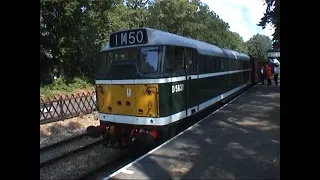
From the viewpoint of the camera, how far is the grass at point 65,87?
24047mm

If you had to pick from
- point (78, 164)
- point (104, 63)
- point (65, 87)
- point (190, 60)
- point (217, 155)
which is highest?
point (190, 60)

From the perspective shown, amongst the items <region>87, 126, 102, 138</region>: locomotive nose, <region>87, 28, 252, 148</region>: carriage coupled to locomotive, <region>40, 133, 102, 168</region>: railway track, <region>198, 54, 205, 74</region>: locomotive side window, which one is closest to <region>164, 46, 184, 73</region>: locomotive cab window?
<region>87, 28, 252, 148</region>: carriage coupled to locomotive

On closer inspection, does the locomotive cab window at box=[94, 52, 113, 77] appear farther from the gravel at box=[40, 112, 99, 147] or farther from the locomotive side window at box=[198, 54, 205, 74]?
the gravel at box=[40, 112, 99, 147]

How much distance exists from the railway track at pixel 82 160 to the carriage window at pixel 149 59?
2.43 m

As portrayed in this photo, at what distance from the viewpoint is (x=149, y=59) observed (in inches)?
303

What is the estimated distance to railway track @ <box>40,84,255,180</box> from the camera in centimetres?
767

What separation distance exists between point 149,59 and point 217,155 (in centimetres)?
275

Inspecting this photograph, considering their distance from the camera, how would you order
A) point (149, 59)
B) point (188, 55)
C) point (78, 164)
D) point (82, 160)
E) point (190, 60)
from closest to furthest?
point (149, 59) → point (78, 164) → point (82, 160) → point (188, 55) → point (190, 60)

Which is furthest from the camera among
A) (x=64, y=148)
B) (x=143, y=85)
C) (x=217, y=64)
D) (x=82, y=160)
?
(x=217, y=64)

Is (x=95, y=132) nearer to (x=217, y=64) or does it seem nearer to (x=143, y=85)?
(x=143, y=85)

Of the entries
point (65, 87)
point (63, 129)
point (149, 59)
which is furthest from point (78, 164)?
point (65, 87)

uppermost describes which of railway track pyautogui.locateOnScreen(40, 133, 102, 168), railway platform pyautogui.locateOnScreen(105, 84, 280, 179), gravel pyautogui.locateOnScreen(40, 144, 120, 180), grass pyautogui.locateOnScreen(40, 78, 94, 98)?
grass pyautogui.locateOnScreen(40, 78, 94, 98)

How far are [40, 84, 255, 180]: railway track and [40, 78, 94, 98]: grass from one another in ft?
45.0

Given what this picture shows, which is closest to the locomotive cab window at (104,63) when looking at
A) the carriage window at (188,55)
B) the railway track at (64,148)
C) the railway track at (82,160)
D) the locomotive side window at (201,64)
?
the carriage window at (188,55)
